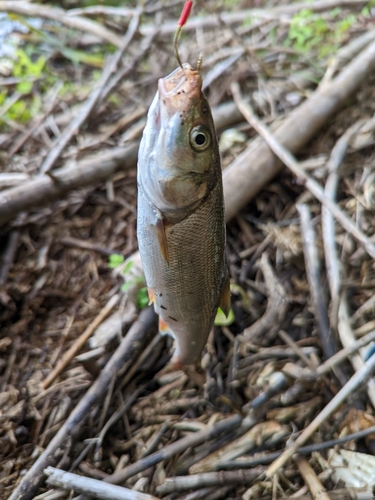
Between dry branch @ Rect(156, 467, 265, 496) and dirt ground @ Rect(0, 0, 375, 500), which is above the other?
dirt ground @ Rect(0, 0, 375, 500)

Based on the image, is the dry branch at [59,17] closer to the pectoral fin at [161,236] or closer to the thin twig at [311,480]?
the pectoral fin at [161,236]

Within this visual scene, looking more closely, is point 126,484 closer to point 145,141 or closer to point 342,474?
point 342,474

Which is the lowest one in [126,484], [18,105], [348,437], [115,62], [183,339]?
[348,437]

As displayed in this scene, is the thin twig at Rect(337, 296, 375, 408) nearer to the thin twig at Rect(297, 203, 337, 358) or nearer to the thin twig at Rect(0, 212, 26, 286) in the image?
the thin twig at Rect(297, 203, 337, 358)

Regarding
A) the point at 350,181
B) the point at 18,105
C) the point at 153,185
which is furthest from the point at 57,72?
the point at 153,185

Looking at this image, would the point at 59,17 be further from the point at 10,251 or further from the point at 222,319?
the point at 222,319

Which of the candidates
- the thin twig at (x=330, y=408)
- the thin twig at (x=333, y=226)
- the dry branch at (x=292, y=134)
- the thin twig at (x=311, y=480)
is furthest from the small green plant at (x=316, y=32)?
the thin twig at (x=311, y=480)

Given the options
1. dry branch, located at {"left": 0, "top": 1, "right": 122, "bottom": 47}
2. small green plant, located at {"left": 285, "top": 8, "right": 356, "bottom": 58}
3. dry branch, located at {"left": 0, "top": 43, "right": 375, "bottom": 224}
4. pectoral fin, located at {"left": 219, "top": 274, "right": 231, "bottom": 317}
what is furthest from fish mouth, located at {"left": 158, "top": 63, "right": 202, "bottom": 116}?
small green plant, located at {"left": 285, "top": 8, "right": 356, "bottom": 58}
